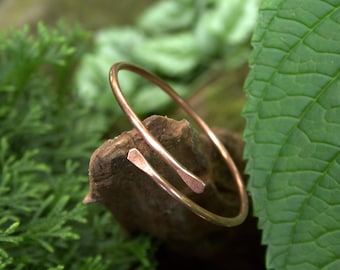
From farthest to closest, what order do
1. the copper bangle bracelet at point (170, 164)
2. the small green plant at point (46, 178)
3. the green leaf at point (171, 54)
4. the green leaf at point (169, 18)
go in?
the green leaf at point (169, 18)
the green leaf at point (171, 54)
the small green plant at point (46, 178)
the copper bangle bracelet at point (170, 164)

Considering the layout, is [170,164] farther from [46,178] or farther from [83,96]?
[83,96]

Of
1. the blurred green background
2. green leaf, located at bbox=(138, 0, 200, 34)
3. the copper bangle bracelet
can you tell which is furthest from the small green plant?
green leaf, located at bbox=(138, 0, 200, 34)

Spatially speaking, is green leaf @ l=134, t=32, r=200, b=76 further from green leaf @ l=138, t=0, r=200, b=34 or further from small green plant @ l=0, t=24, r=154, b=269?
small green plant @ l=0, t=24, r=154, b=269

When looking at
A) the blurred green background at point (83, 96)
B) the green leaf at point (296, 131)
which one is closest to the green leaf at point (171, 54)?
the blurred green background at point (83, 96)

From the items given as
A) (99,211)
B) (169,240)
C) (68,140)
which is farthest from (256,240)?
(68,140)

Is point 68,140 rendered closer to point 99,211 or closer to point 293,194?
point 99,211

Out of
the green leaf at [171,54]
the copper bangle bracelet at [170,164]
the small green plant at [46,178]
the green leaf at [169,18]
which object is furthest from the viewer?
the green leaf at [169,18]

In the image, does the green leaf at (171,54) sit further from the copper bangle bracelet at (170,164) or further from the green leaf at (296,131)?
the green leaf at (296,131)

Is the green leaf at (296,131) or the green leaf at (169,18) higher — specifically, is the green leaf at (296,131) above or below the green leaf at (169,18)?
above
